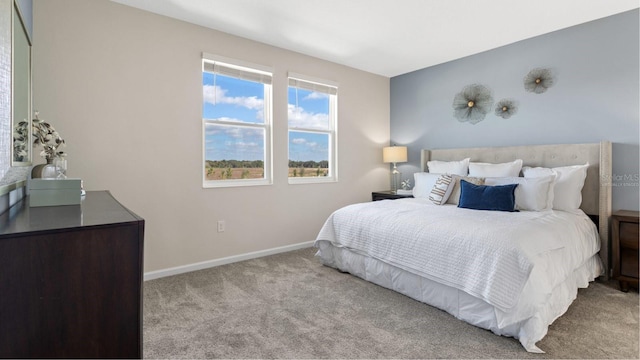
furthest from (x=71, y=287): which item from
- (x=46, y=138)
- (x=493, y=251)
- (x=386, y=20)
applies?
(x=386, y=20)

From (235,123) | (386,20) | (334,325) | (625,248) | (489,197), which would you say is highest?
(386,20)

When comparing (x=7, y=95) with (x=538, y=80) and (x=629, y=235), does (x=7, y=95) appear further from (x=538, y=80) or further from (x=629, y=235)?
(x=538, y=80)

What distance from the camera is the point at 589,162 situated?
311 cm

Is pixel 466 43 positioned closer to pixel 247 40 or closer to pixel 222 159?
pixel 247 40

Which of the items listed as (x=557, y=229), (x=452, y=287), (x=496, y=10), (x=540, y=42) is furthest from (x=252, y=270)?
(x=540, y=42)

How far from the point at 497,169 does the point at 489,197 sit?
711mm

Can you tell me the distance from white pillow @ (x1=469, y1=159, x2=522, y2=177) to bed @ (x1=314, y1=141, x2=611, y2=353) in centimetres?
21

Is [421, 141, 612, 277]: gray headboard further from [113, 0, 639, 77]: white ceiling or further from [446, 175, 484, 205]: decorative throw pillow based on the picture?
[113, 0, 639, 77]: white ceiling

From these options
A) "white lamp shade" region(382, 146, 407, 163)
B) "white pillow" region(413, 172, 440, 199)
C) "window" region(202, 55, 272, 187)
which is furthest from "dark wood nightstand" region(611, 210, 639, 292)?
"window" region(202, 55, 272, 187)

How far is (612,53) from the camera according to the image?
10.0 feet

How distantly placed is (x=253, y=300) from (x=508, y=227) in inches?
77.0

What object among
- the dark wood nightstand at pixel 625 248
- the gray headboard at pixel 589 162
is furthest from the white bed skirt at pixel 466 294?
the gray headboard at pixel 589 162

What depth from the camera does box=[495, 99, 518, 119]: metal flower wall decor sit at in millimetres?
3727

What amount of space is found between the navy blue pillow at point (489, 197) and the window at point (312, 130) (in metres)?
1.84
